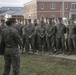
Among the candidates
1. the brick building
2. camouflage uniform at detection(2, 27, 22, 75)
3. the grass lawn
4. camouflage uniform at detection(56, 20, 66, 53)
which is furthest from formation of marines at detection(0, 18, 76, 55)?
the brick building

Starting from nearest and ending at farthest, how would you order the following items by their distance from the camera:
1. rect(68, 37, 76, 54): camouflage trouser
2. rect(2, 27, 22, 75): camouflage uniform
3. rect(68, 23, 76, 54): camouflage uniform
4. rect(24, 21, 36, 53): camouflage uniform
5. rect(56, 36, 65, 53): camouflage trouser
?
rect(2, 27, 22, 75): camouflage uniform
rect(68, 23, 76, 54): camouflage uniform
rect(68, 37, 76, 54): camouflage trouser
rect(56, 36, 65, 53): camouflage trouser
rect(24, 21, 36, 53): camouflage uniform

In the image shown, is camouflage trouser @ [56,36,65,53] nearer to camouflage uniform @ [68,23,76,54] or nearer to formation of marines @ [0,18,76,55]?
formation of marines @ [0,18,76,55]

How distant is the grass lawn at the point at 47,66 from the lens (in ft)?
41.3

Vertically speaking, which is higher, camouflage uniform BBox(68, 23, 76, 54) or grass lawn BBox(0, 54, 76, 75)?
camouflage uniform BBox(68, 23, 76, 54)

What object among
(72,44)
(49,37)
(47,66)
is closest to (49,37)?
(49,37)

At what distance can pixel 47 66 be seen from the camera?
13992mm

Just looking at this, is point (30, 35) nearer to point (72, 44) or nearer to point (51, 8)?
point (72, 44)

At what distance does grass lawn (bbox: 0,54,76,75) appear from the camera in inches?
496

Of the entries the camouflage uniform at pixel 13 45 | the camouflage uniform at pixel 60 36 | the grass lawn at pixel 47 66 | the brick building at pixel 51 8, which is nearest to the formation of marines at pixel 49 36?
the camouflage uniform at pixel 60 36

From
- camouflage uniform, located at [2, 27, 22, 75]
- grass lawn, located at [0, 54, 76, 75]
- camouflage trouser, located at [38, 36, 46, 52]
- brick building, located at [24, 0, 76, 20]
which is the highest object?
brick building, located at [24, 0, 76, 20]

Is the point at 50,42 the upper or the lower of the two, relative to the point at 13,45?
lower

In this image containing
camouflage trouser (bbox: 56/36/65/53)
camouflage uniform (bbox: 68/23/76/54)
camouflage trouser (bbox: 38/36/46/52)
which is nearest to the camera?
camouflage uniform (bbox: 68/23/76/54)

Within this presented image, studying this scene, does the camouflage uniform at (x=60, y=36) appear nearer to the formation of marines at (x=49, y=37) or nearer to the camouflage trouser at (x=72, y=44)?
the formation of marines at (x=49, y=37)

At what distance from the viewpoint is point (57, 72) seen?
1254cm
